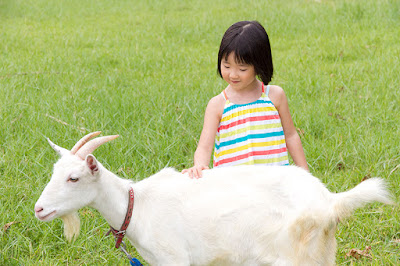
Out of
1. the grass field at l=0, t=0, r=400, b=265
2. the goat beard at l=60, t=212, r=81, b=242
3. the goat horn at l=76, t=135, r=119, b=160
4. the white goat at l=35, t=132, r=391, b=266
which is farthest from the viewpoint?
the grass field at l=0, t=0, r=400, b=265

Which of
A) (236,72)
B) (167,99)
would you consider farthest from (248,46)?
(167,99)

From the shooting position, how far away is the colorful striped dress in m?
2.91

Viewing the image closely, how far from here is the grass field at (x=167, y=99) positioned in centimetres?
333

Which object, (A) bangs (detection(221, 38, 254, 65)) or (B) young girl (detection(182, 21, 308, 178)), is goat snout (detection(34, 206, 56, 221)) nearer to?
(B) young girl (detection(182, 21, 308, 178))

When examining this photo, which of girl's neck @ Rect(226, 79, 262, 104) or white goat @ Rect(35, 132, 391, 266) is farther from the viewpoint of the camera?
girl's neck @ Rect(226, 79, 262, 104)

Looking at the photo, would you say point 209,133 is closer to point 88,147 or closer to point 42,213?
point 88,147

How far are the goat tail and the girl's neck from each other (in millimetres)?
857

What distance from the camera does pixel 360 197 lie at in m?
2.24

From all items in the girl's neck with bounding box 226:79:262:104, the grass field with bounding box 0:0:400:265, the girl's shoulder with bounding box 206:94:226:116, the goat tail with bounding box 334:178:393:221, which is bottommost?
the grass field with bounding box 0:0:400:265

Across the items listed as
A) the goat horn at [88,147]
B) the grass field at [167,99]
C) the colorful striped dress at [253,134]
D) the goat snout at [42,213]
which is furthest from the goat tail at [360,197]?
the goat snout at [42,213]

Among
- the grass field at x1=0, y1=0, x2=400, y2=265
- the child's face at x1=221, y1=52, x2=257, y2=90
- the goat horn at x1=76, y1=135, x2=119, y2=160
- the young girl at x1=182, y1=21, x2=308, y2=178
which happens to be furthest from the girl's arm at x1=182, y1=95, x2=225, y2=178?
the grass field at x1=0, y1=0, x2=400, y2=265

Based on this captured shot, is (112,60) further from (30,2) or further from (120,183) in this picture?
(30,2)

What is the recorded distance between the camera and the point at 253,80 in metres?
2.99

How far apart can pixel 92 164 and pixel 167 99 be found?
2.77 meters
